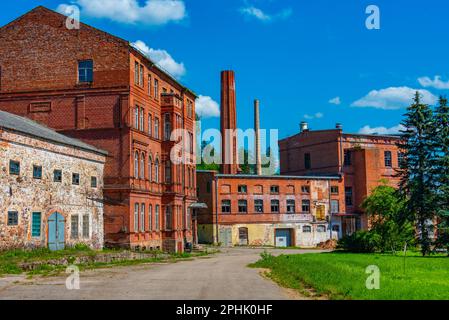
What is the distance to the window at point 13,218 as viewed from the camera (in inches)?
1083

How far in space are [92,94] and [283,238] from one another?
31626mm

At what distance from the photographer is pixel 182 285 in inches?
721

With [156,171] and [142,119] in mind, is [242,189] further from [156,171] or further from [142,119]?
[142,119]

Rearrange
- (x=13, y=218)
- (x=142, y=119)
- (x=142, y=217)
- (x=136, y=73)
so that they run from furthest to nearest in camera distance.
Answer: (x=142, y=119)
(x=142, y=217)
(x=136, y=73)
(x=13, y=218)

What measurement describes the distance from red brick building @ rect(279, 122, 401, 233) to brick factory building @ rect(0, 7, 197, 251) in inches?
1243

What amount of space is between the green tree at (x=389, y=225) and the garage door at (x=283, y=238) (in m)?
20.4

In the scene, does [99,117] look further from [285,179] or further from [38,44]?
[285,179]

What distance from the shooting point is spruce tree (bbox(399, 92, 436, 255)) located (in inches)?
1479

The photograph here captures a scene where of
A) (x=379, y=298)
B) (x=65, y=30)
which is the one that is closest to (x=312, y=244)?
(x=65, y=30)

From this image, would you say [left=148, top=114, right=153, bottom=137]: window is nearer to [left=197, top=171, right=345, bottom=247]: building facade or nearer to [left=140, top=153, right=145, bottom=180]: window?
[left=140, top=153, right=145, bottom=180]: window

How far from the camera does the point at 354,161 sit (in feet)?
219

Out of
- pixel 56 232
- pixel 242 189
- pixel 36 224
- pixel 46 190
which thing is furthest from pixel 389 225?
pixel 36 224

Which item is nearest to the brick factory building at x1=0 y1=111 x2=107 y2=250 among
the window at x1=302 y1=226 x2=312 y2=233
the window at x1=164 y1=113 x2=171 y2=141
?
the window at x1=164 y1=113 x2=171 y2=141

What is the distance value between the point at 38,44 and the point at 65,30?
7.20 ft
